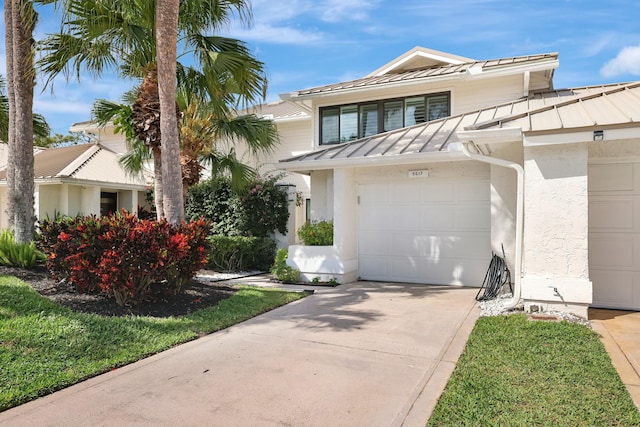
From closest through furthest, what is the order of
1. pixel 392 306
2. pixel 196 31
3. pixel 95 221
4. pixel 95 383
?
pixel 95 383, pixel 95 221, pixel 392 306, pixel 196 31

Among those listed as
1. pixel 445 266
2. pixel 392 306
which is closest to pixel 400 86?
pixel 445 266

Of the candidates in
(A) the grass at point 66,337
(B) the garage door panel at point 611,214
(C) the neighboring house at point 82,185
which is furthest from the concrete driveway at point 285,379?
(C) the neighboring house at point 82,185

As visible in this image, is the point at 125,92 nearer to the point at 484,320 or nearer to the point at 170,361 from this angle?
the point at 170,361

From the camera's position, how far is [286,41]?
12.9m

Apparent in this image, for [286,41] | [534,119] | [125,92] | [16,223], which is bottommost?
[16,223]

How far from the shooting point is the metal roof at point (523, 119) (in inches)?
250

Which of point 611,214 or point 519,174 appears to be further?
point 611,214

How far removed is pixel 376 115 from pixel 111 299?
9.02 m

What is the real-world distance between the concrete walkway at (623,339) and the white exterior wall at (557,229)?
44 cm

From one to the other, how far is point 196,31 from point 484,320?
8.22 m

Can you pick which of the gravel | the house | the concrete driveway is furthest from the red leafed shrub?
the gravel

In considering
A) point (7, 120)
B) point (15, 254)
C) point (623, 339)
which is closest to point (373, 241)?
point (623, 339)

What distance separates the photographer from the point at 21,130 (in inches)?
353

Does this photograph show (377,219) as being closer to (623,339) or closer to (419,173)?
(419,173)
